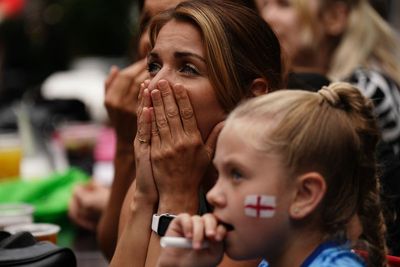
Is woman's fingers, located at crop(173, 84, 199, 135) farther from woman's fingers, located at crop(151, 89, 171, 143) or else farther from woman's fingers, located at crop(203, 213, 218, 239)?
woman's fingers, located at crop(203, 213, 218, 239)

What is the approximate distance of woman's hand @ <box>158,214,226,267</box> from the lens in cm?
182

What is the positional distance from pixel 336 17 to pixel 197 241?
2.99 meters

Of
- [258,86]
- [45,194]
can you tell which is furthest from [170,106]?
[45,194]

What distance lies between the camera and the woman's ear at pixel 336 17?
4566 millimetres

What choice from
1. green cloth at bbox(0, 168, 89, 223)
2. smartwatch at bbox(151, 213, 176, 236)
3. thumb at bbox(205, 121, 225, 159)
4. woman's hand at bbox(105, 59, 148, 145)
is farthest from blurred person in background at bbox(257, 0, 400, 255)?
smartwatch at bbox(151, 213, 176, 236)

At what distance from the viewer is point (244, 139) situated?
5.97ft

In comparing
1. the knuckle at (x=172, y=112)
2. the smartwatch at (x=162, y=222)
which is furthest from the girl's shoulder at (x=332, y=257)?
the knuckle at (x=172, y=112)

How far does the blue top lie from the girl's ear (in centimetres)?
10

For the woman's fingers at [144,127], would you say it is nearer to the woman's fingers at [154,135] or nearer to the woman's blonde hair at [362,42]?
the woman's fingers at [154,135]

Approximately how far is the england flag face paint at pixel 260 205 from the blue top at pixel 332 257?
0.47ft

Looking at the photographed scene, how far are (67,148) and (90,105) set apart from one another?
9.95 feet

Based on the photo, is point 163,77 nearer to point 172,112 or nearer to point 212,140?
point 172,112

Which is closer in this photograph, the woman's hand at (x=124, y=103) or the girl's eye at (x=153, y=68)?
the girl's eye at (x=153, y=68)

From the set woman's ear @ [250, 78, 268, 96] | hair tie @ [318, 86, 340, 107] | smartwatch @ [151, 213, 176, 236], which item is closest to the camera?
hair tie @ [318, 86, 340, 107]
